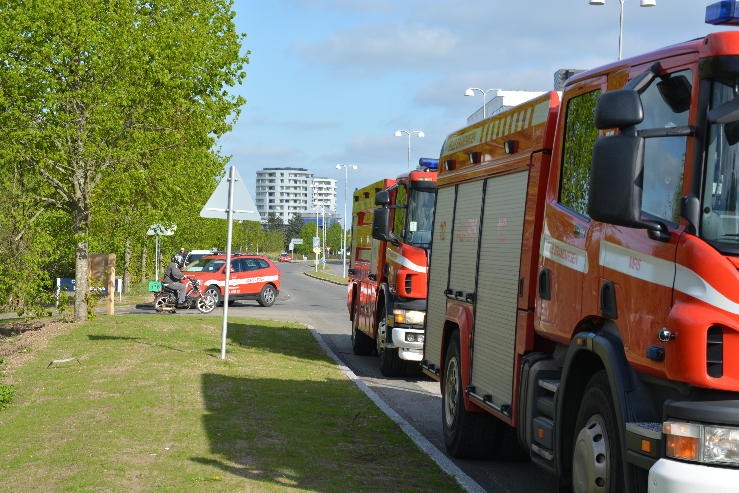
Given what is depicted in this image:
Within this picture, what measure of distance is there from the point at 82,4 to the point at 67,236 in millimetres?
6695

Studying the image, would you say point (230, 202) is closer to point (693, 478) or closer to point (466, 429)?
point (466, 429)

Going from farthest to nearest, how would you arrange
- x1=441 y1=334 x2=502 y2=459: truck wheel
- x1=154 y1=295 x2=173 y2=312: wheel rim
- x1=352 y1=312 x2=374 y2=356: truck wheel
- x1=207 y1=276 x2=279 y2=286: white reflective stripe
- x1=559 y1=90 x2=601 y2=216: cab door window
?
1. x1=207 y1=276 x2=279 y2=286: white reflective stripe
2. x1=154 y1=295 x2=173 y2=312: wheel rim
3. x1=352 y1=312 x2=374 y2=356: truck wheel
4. x1=441 y1=334 x2=502 y2=459: truck wheel
5. x1=559 y1=90 x2=601 y2=216: cab door window

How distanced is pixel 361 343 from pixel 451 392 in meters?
9.55

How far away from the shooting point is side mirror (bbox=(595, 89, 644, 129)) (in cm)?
465

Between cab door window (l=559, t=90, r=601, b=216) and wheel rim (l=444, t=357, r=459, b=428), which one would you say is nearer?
cab door window (l=559, t=90, r=601, b=216)

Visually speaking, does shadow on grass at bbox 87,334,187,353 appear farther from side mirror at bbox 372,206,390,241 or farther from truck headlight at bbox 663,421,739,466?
truck headlight at bbox 663,421,739,466

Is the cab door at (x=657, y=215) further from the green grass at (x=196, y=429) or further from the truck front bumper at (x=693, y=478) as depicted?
the green grass at (x=196, y=429)

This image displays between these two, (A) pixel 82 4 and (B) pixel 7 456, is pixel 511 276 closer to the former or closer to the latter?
(B) pixel 7 456

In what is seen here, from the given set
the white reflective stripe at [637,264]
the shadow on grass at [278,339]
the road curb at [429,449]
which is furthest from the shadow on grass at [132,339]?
the white reflective stripe at [637,264]

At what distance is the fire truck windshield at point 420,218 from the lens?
14867 mm

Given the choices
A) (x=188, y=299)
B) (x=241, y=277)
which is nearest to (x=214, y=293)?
(x=241, y=277)

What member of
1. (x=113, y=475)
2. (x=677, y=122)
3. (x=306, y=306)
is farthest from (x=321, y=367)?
(x=306, y=306)

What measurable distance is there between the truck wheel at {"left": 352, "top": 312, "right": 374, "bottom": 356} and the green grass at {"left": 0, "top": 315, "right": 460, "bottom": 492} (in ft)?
6.05

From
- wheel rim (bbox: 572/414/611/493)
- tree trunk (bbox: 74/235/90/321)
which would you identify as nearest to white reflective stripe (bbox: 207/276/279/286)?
tree trunk (bbox: 74/235/90/321)
